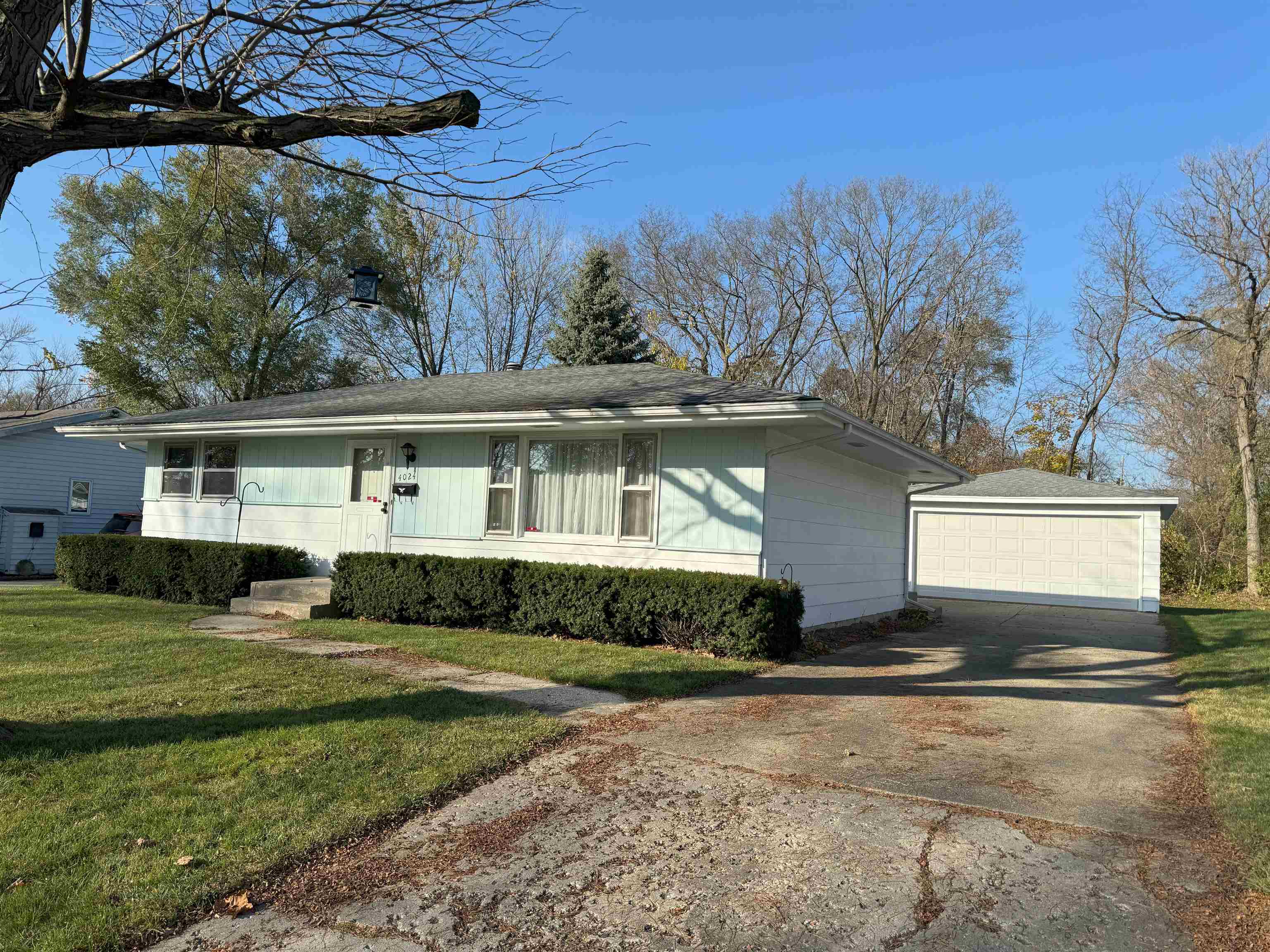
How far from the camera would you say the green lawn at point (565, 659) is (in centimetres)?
738

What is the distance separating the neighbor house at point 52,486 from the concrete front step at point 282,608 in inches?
348

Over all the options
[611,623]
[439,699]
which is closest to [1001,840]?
[439,699]

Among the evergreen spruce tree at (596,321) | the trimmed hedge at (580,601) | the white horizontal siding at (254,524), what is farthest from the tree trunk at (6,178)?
the evergreen spruce tree at (596,321)

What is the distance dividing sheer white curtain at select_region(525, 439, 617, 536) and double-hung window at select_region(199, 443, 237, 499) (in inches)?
256

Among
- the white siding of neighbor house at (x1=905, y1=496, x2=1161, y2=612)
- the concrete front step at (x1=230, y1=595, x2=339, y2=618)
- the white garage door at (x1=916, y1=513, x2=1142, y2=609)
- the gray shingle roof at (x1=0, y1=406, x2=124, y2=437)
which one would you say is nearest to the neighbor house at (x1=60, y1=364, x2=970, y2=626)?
the concrete front step at (x1=230, y1=595, x2=339, y2=618)

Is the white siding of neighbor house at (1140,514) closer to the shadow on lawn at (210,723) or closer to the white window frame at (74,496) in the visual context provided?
the shadow on lawn at (210,723)

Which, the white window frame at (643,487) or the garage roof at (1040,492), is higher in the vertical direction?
the garage roof at (1040,492)

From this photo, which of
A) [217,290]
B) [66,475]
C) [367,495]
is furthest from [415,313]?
[367,495]

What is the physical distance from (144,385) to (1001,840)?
1101 inches

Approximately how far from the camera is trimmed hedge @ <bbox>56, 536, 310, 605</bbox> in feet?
41.6

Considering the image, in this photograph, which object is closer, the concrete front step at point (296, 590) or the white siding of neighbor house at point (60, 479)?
the concrete front step at point (296, 590)

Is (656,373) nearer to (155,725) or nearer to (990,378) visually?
(155,725)

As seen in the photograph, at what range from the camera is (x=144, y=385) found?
2575cm

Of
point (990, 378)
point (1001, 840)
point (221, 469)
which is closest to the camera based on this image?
point (1001, 840)
